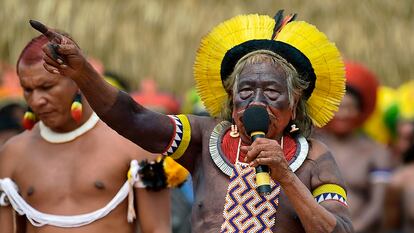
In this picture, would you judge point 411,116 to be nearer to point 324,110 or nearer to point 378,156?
point 378,156

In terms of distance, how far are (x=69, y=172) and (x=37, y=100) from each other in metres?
0.47

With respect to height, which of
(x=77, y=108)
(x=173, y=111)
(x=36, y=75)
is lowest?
(x=173, y=111)

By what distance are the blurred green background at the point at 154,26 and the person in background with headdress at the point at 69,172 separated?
23.7 feet

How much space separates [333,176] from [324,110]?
39 centimetres

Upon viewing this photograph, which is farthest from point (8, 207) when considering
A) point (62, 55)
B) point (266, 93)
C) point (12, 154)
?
point (266, 93)

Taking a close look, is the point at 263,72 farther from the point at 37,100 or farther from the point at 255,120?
the point at 37,100

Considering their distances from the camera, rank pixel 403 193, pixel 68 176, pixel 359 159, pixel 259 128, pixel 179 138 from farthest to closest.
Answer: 1. pixel 403 193
2. pixel 359 159
3. pixel 68 176
4. pixel 179 138
5. pixel 259 128

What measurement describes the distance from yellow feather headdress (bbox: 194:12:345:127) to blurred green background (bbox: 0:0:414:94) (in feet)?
27.1

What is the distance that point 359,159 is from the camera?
460 inches

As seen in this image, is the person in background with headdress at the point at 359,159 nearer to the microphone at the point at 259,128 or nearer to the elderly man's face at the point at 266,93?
the elderly man's face at the point at 266,93

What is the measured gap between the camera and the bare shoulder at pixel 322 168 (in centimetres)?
637

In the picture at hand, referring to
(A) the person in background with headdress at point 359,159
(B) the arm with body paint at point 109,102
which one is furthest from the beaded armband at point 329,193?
(A) the person in background with headdress at point 359,159

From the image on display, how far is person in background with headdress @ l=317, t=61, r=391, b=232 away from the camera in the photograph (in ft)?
38.1

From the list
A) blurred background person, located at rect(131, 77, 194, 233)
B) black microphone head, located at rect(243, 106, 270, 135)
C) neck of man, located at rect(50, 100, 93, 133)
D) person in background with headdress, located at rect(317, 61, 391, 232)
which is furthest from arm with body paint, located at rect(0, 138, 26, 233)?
person in background with headdress, located at rect(317, 61, 391, 232)
